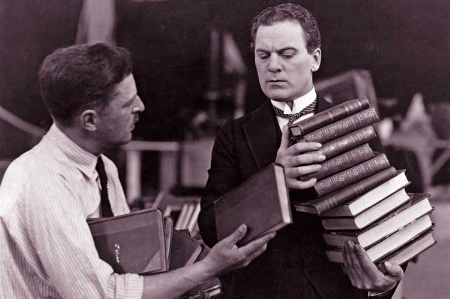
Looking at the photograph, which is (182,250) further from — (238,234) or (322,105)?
(322,105)

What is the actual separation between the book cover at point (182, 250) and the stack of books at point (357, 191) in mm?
349

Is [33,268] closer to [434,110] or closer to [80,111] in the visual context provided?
[80,111]

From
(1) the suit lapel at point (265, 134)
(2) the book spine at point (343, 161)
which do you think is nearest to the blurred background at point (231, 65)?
(1) the suit lapel at point (265, 134)

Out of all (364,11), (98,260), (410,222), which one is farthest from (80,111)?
(364,11)

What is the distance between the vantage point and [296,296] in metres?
1.83

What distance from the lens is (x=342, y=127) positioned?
1.68 meters

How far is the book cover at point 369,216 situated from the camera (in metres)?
1.66

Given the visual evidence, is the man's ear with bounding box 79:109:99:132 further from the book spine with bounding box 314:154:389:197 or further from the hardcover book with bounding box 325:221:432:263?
the hardcover book with bounding box 325:221:432:263

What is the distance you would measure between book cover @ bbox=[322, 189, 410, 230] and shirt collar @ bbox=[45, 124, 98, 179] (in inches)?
29.8

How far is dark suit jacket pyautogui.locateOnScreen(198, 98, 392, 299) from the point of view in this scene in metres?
1.84

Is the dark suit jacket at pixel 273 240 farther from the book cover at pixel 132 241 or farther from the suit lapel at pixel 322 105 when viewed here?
the book cover at pixel 132 241

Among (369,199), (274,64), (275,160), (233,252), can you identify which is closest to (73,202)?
(233,252)

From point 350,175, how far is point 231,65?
0.83 metres

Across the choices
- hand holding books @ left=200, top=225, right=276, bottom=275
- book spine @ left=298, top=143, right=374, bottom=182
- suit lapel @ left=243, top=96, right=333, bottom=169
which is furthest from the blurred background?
hand holding books @ left=200, top=225, right=276, bottom=275
